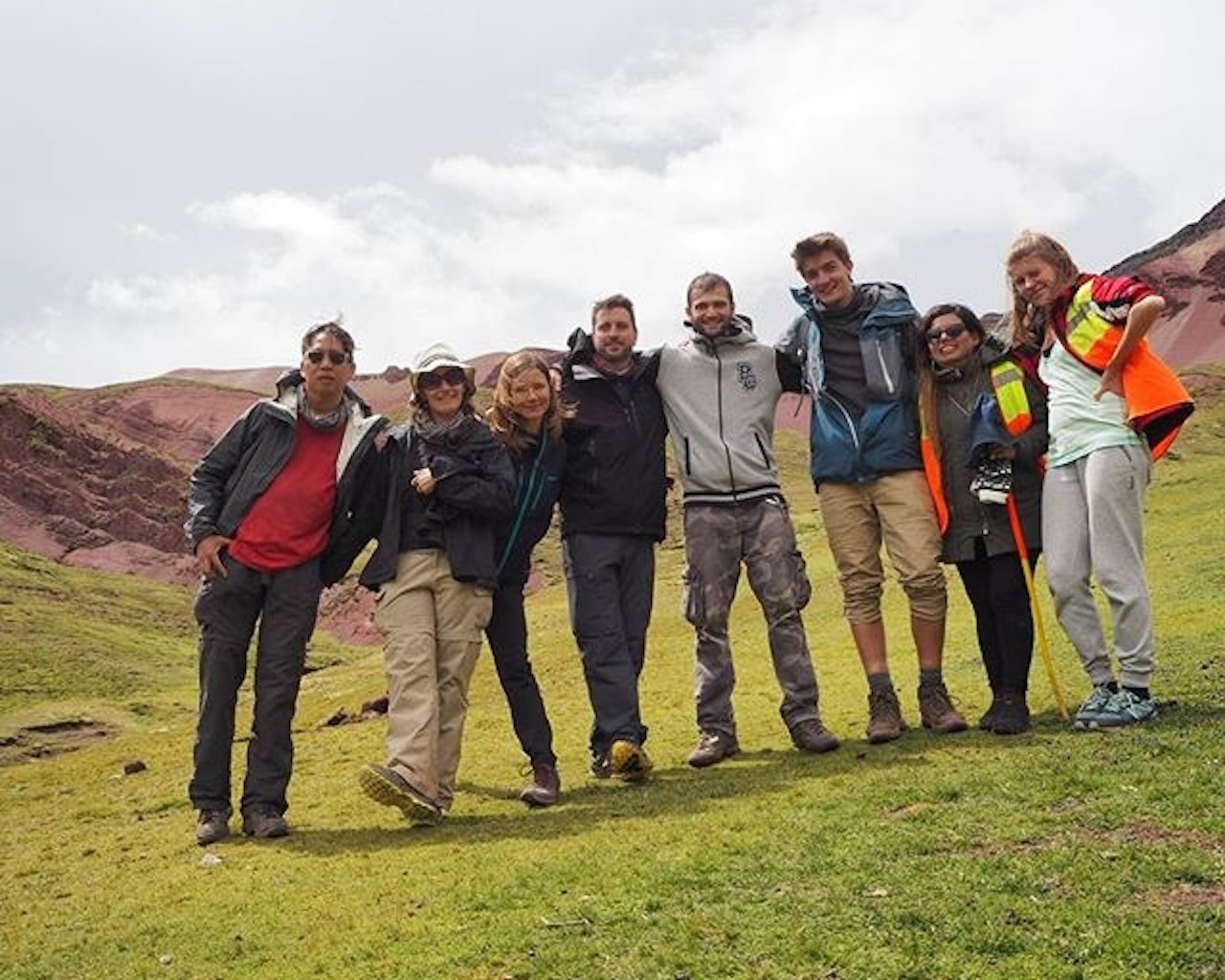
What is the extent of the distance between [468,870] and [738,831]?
1.42 meters

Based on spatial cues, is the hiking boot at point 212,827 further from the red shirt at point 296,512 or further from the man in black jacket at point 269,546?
the red shirt at point 296,512

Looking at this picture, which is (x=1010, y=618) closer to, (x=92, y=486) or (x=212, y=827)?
(x=212, y=827)

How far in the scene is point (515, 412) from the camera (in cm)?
809

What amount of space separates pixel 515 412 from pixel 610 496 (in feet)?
3.09

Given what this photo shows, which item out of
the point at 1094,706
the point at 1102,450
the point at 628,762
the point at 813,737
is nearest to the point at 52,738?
the point at 628,762

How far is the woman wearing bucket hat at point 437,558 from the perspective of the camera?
24.0ft

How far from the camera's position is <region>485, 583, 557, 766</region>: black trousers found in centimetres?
794

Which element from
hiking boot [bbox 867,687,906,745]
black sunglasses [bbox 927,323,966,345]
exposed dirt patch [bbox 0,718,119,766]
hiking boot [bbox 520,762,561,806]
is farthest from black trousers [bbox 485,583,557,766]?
exposed dirt patch [bbox 0,718,119,766]

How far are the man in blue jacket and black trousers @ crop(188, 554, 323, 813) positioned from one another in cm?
393

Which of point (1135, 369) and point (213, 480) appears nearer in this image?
point (1135, 369)

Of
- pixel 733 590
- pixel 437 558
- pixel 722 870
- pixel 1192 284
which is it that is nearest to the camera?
pixel 722 870

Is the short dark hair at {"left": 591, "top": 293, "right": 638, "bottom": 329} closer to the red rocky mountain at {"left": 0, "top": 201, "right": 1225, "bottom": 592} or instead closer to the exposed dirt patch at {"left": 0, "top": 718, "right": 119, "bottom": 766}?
the exposed dirt patch at {"left": 0, "top": 718, "right": 119, "bottom": 766}

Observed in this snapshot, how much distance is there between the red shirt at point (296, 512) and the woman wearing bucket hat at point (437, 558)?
502 millimetres

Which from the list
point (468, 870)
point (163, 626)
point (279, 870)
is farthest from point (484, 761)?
point (163, 626)
